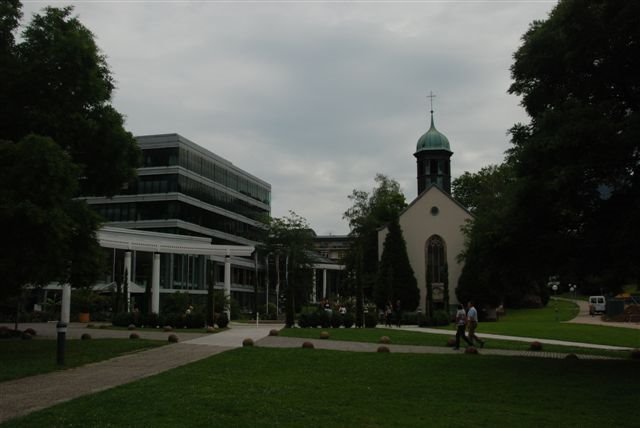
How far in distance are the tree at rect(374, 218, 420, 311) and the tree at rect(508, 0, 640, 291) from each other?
3799cm

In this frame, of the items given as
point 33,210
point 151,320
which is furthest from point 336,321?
point 33,210

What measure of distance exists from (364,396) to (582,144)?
7957 millimetres

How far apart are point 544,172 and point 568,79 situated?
9.58 ft

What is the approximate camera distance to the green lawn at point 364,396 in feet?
31.0

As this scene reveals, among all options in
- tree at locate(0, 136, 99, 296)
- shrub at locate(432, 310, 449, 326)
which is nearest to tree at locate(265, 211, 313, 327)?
shrub at locate(432, 310, 449, 326)

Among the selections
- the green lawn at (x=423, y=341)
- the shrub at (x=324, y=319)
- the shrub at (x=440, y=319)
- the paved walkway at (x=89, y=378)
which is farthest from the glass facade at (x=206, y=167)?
the paved walkway at (x=89, y=378)

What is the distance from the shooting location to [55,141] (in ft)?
65.6

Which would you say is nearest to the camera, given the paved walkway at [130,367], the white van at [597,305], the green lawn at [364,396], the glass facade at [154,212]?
the green lawn at [364,396]

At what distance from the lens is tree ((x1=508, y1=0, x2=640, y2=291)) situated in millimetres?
15102

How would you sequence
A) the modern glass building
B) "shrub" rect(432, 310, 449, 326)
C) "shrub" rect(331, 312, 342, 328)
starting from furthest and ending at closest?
the modern glass building → "shrub" rect(432, 310, 449, 326) → "shrub" rect(331, 312, 342, 328)

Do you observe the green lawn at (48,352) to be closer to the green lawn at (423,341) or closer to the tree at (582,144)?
the green lawn at (423,341)

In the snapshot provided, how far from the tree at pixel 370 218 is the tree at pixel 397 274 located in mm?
6964

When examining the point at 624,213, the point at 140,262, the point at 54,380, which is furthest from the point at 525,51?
the point at 140,262

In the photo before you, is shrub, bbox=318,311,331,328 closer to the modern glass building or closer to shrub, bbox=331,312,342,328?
shrub, bbox=331,312,342,328
